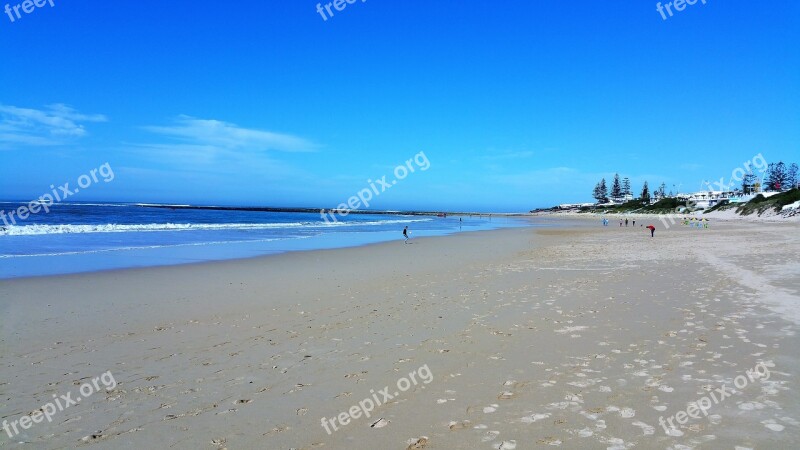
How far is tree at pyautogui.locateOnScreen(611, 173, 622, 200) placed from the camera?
174750 mm

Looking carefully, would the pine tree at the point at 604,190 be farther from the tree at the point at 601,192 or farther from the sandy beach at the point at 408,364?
the sandy beach at the point at 408,364

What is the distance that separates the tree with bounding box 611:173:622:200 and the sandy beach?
17926 cm

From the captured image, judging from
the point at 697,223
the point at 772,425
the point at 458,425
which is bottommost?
the point at 697,223

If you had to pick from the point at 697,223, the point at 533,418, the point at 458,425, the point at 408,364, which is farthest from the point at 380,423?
the point at 697,223

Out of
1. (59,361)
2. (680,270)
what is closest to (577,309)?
(680,270)

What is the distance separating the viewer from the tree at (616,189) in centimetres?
17475

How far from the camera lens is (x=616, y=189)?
175 metres

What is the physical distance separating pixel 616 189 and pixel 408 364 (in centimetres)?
18928

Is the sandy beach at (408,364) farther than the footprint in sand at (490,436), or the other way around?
the sandy beach at (408,364)

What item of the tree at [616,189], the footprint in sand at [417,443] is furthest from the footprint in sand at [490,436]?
the tree at [616,189]

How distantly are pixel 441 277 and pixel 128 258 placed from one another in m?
13.7

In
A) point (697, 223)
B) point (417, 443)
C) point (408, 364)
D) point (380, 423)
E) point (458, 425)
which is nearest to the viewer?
point (417, 443)

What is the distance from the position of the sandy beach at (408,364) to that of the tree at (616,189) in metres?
179

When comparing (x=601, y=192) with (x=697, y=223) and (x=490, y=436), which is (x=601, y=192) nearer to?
(x=697, y=223)
